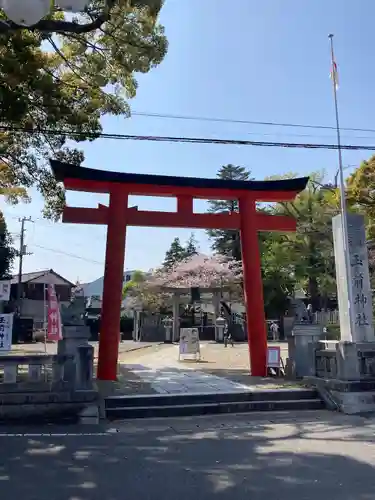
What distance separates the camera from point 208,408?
912 centimetres

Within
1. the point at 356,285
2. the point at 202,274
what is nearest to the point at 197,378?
the point at 356,285

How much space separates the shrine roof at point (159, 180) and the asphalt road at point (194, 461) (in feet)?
22.0

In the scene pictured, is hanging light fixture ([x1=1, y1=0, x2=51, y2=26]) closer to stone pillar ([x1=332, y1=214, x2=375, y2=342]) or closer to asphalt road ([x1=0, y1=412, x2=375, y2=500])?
asphalt road ([x1=0, y1=412, x2=375, y2=500])

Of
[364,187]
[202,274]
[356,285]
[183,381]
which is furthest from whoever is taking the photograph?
[202,274]

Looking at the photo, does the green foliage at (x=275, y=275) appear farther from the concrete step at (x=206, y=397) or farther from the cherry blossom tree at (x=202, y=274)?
the concrete step at (x=206, y=397)

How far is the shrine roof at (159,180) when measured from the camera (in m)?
12.3

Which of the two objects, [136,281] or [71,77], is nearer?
[71,77]

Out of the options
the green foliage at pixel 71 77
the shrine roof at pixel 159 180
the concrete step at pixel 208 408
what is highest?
the green foliage at pixel 71 77

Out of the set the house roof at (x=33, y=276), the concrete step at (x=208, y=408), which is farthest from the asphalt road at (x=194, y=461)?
the house roof at (x=33, y=276)

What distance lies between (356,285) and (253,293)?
3.28 metres

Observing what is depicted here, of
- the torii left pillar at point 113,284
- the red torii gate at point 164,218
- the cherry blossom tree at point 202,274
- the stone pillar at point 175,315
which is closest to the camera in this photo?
the torii left pillar at point 113,284

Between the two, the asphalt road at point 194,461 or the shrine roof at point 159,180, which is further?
the shrine roof at point 159,180

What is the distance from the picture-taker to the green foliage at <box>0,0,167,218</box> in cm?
1016

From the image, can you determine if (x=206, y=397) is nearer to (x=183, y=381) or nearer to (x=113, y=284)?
(x=183, y=381)
